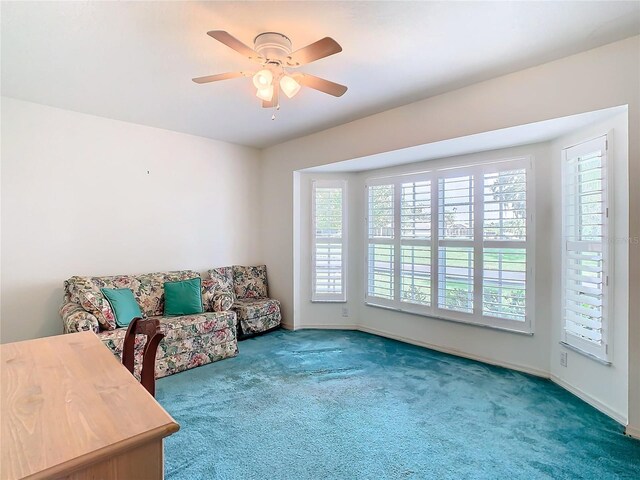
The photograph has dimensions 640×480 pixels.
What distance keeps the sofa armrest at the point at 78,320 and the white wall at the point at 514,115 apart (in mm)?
2338

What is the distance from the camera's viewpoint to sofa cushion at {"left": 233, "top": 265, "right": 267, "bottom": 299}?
4.68 metres

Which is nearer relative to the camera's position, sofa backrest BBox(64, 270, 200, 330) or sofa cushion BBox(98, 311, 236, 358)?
sofa cushion BBox(98, 311, 236, 358)

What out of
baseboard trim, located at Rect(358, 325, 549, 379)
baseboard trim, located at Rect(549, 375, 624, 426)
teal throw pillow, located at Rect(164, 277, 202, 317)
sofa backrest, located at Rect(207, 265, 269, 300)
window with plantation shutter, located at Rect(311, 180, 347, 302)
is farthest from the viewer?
window with plantation shutter, located at Rect(311, 180, 347, 302)

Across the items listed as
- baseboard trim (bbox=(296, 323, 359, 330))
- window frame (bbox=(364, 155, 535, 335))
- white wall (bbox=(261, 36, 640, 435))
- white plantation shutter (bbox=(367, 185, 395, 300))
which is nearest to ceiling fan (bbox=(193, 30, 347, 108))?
white wall (bbox=(261, 36, 640, 435))

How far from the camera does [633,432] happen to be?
84.1 inches

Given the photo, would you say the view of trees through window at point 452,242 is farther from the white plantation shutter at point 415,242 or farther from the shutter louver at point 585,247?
the shutter louver at point 585,247

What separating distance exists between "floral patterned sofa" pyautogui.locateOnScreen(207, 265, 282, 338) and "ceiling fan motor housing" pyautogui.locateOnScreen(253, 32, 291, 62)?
8.79ft

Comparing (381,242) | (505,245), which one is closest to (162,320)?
(381,242)

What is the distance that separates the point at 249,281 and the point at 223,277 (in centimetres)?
42

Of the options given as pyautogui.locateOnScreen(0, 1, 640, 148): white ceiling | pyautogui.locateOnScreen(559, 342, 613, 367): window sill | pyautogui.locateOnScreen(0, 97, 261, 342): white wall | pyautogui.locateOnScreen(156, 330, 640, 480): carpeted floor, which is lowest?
pyautogui.locateOnScreen(156, 330, 640, 480): carpeted floor

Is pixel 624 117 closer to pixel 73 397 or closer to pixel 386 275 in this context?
pixel 386 275

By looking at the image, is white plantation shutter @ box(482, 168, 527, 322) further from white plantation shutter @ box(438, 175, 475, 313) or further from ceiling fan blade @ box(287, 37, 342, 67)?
ceiling fan blade @ box(287, 37, 342, 67)

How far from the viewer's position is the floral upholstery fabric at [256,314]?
163 inches

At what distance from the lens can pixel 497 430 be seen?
2223 millimetres
